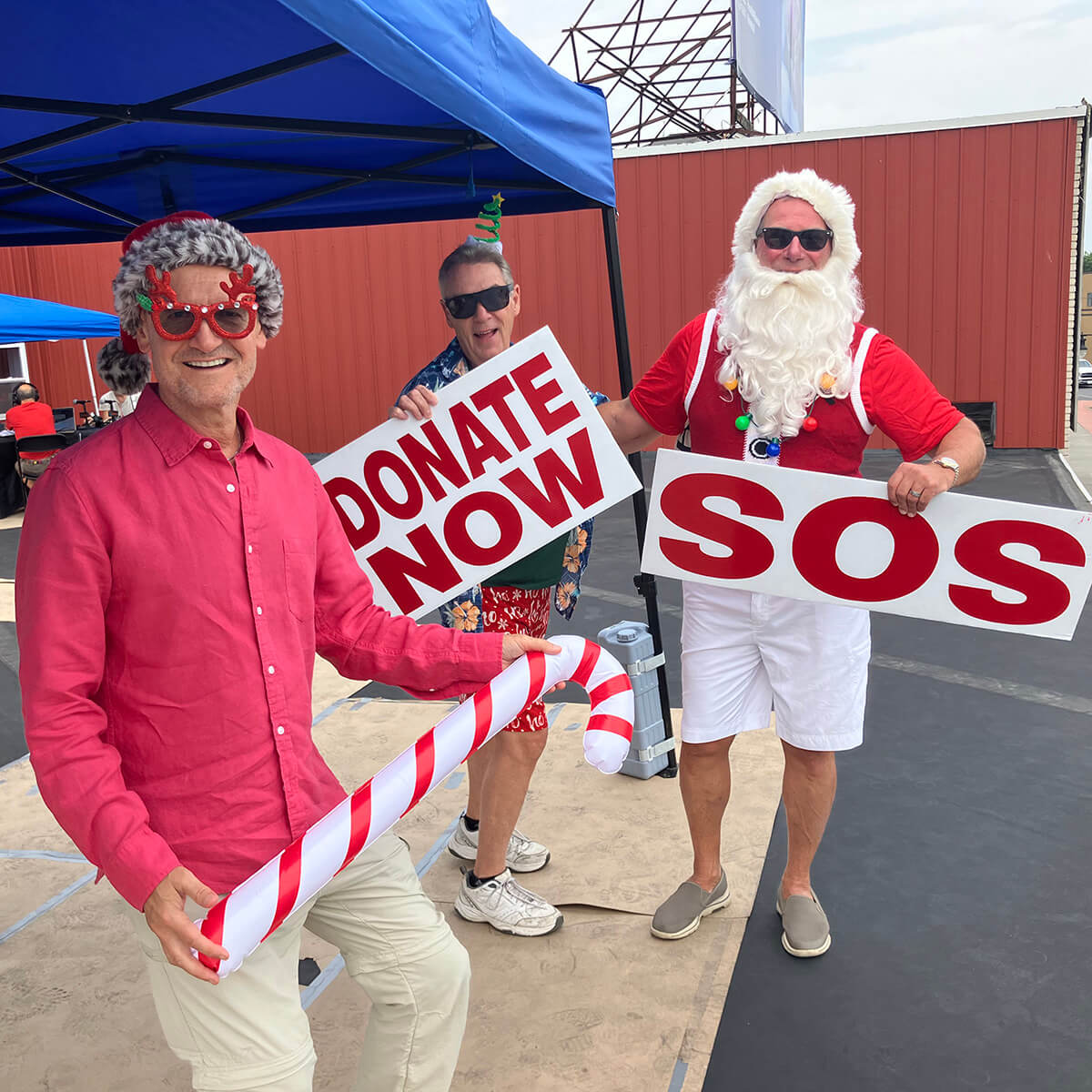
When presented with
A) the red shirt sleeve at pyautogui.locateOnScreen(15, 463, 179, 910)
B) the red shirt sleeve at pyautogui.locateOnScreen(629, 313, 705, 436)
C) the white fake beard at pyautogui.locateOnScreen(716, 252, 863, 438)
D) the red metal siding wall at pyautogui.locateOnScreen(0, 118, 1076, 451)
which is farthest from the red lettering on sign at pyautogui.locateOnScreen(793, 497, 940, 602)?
the red metal siding wall at pyautogui.locateOnScreen(0, 118, 1076, 451)

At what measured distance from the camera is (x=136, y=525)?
1.53 metres

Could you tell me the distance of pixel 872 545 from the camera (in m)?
2.62

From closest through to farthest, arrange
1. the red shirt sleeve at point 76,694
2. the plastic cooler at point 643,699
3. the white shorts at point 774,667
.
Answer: the red shirt sleeve at point 76,694, the white shorts at point 774,667, the plastic cooler at point 643,699

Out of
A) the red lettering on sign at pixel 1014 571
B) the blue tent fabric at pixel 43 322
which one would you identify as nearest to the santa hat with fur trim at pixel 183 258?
the red lettering on sign at pixel 1014 571

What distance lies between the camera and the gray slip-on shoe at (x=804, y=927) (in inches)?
110

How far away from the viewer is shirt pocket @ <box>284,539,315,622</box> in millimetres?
1703

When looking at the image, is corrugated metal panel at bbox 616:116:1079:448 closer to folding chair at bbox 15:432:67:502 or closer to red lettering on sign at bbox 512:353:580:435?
folding chair at bbox 15:432:67:502

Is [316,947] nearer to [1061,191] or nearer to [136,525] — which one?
[136,525]

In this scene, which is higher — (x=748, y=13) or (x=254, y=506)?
(x=748, y=13)

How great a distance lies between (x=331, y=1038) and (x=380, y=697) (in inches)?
103

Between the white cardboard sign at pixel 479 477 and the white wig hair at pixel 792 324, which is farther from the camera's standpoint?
the white cardboard sign at pixel 479 477

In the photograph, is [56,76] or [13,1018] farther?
[13,1018]

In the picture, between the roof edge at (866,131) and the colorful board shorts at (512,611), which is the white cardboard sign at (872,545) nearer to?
the colorful board shorts at (512,611)

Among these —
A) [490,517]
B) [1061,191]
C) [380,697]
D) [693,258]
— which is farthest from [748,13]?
[490,517]
